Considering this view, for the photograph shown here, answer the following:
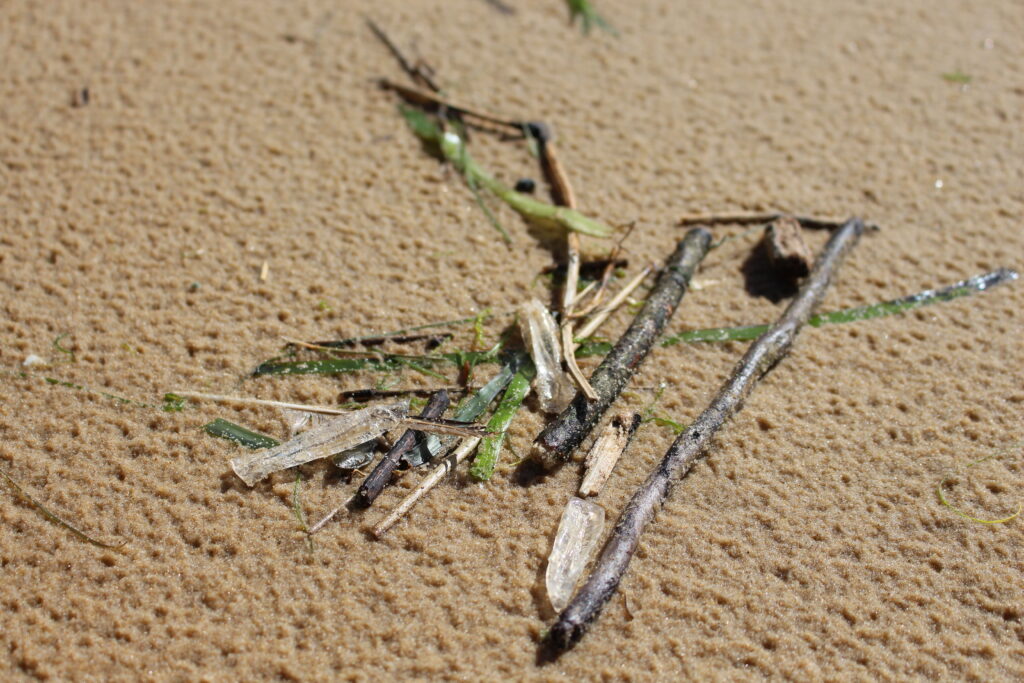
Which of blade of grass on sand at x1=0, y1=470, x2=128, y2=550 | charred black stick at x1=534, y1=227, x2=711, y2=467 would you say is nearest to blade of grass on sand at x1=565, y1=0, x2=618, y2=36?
charred black stick at x1=534, y1=227, x2=711, y2=467

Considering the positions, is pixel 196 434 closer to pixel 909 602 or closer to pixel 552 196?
pixel 552 196

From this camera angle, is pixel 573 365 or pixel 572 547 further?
pixel 573 365

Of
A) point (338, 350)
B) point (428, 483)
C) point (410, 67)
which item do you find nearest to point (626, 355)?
point (428, 483)

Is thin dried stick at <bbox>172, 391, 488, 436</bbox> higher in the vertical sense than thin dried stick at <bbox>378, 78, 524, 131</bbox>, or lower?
lower

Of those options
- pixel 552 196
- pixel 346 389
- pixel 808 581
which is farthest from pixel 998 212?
pixel 346 389

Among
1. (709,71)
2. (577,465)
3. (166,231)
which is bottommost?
(166,231)

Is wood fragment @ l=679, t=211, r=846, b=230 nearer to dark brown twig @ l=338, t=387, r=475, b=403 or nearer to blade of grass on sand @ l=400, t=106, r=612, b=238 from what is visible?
blade of grass on sand @ l=400, t=106, r=612, b=238

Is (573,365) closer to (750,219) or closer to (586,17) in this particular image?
(750,219)
